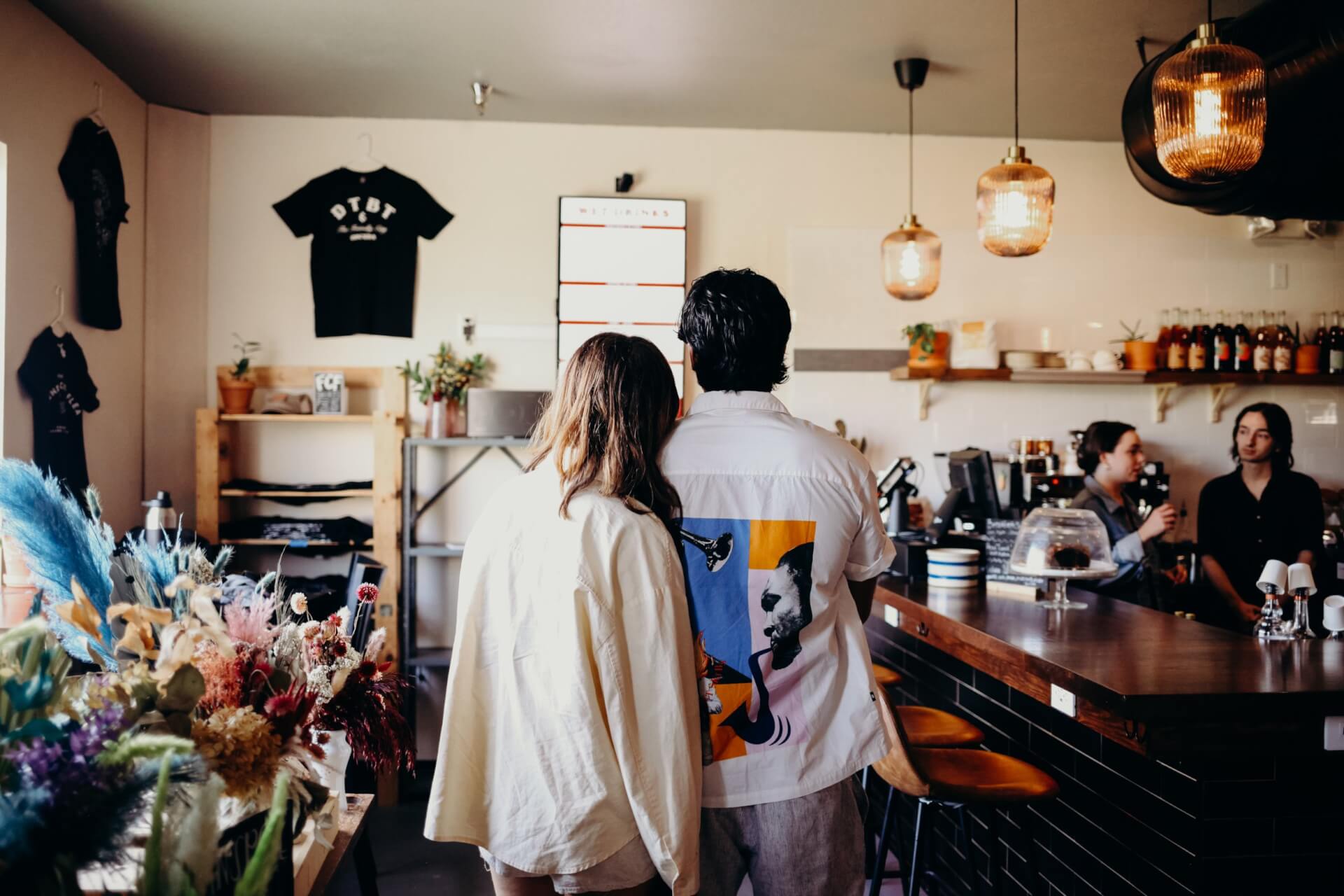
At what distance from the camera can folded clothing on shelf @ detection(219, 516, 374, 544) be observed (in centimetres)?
433

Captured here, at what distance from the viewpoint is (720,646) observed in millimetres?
1517

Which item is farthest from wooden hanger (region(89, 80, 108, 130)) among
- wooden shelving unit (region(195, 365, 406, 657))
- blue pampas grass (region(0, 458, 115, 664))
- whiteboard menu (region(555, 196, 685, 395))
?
blue pampas grass (region(0, 458, 115, 664))

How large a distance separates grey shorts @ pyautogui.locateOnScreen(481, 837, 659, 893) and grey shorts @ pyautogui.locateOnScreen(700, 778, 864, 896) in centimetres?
12

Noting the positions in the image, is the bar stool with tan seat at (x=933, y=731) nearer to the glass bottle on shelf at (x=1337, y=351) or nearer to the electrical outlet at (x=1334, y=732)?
the electrical outlet at (x=1334, y=732)

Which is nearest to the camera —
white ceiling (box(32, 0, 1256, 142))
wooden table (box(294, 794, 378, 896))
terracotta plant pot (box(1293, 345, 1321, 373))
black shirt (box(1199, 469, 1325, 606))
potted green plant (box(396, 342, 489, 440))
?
wooden table (box(294, 794, 378, 896))

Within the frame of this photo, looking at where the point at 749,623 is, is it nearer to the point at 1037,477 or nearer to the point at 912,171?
Answer: the point at 1037,477

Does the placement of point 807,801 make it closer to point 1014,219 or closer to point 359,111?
point 1014,219

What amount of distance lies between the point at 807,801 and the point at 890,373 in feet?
11.8

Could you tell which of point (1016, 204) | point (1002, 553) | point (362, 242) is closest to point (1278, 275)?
point (1016, 204)

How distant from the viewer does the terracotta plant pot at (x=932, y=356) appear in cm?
468

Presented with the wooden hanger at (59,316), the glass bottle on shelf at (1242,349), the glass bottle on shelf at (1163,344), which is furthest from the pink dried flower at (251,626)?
the glass bottle on shelf at (1242,349)

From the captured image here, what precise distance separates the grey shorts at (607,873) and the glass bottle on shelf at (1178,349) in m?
4.26

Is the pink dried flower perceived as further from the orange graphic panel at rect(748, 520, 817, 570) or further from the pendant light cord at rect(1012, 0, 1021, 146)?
the pendant light cord at rect(1012, 0, 1021, 146)

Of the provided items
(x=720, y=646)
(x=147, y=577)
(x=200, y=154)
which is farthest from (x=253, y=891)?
(x=200, y=154)
